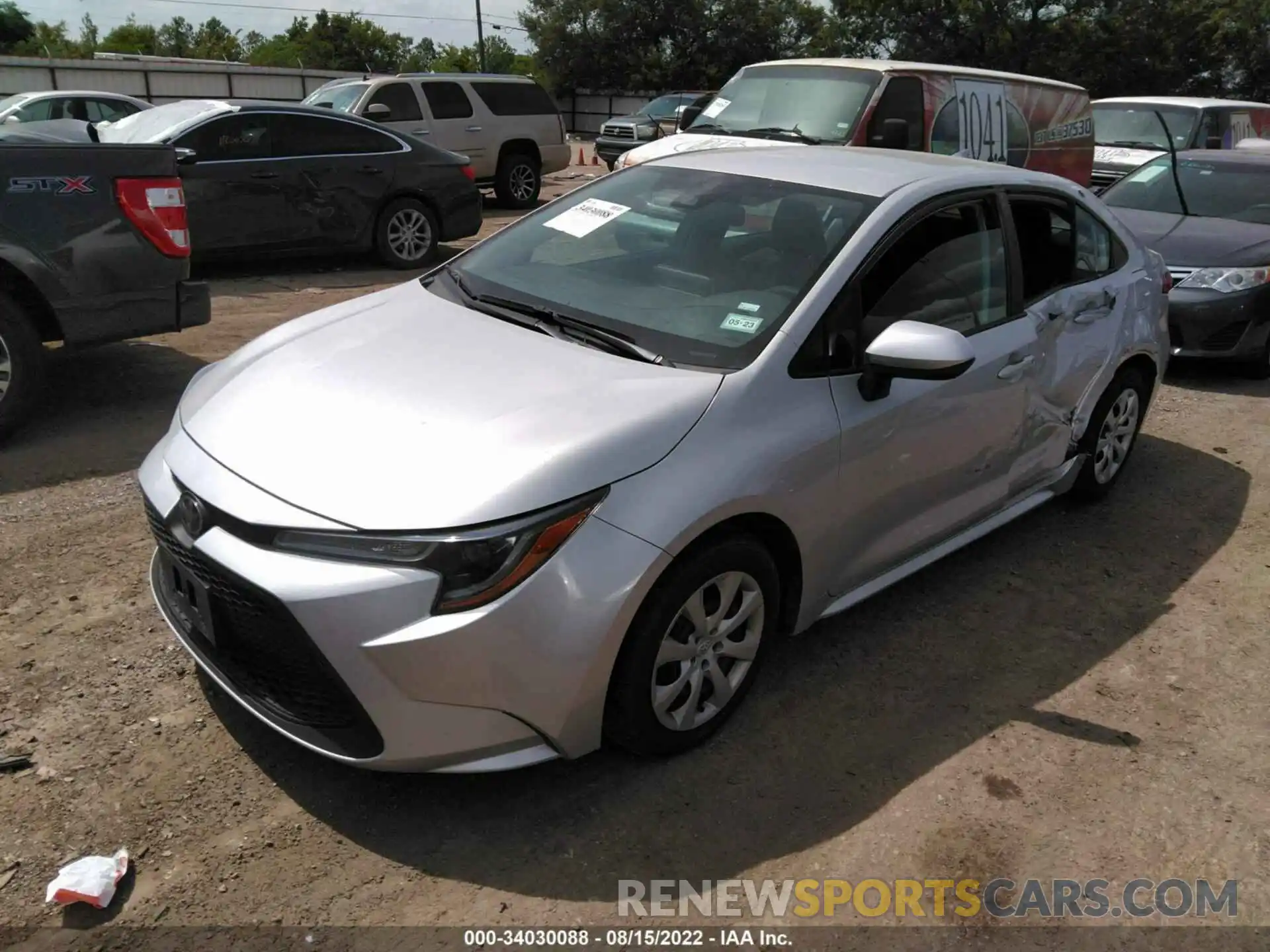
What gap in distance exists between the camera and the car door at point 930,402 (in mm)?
3402

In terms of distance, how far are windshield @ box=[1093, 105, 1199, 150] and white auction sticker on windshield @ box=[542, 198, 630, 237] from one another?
38.2ft

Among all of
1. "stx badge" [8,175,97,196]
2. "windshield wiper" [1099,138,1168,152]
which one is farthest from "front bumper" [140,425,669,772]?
"windshield wiper" [1099,138,1168,152]

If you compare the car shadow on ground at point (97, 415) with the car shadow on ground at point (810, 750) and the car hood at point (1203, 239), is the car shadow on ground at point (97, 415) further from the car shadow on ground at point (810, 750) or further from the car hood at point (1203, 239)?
the car hood at point (1203, 239)

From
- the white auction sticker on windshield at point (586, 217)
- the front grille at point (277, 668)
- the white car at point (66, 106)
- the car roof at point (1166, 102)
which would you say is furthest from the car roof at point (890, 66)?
the white car at point (66, 106)

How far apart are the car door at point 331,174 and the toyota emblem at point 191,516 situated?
23.8 ft

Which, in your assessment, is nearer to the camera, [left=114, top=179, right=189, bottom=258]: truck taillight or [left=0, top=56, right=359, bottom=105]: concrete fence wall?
[left=114, top=179, right=189, bottom=258]: truck taillight

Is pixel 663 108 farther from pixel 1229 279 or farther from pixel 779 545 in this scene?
pixel 779 545

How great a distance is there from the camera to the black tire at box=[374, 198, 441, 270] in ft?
33.0

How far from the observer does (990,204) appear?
4.08m

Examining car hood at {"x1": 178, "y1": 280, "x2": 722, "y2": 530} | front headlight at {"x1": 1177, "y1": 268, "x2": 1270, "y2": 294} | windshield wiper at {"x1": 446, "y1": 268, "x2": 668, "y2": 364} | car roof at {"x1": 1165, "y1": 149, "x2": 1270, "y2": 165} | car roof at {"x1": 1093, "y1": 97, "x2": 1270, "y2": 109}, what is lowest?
front headlight at {"x1": 1177, "y1": 268, "x2": 1270, "y2": 294}

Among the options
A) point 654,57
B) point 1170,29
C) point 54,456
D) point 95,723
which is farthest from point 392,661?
point 654,57

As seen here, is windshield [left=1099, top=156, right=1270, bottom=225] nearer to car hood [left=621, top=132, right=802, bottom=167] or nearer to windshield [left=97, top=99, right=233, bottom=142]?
car hood [left=621, top=132, right=802, bottom=167]

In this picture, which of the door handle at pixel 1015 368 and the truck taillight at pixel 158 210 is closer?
the door handle at pixel 1015 368

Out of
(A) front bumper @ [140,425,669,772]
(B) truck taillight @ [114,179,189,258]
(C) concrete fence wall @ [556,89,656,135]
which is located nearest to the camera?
(A) front bumper @ [140,425,669,772]
